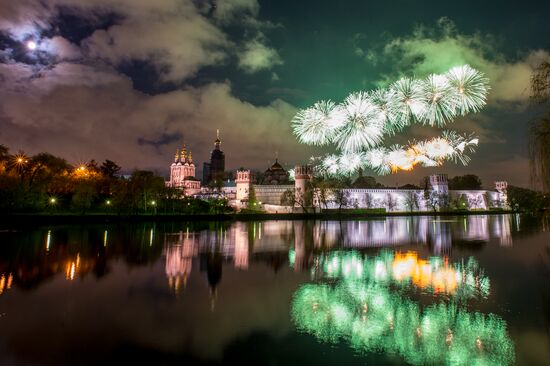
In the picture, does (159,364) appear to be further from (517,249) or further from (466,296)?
(517,249)

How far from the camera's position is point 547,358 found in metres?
6.54

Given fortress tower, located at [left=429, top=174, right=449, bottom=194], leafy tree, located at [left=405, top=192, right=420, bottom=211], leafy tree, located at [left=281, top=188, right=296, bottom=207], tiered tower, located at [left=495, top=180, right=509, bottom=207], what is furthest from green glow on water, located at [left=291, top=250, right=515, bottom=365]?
tiered tower, located at [left=495, top=180, right=509, bottom=207]

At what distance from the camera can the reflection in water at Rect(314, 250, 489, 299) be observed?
1161cm

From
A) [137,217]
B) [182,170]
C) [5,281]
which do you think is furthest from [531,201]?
[182,170]

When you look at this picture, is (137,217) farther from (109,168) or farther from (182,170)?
(182,170)

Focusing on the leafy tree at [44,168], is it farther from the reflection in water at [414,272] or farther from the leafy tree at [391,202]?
the leafy tree at [391,202]

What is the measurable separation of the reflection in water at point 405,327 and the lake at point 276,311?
35 millimetres

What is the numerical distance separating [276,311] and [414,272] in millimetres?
7287

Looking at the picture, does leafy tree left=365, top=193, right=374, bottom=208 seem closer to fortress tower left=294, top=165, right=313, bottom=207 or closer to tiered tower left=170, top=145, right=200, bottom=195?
fortress tower left=294, top=165, right=313, bottom=207

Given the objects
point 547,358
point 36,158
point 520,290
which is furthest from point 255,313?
point 36,158

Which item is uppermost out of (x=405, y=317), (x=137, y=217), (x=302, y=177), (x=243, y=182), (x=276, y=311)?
(x=243, y=182)

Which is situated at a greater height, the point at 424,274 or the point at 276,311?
the point at 424,274

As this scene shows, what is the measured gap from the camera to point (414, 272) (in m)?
14.1

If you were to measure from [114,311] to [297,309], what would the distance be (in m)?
5.11
